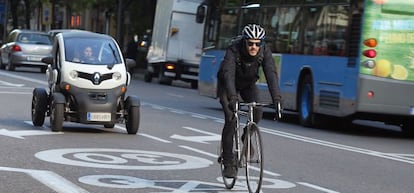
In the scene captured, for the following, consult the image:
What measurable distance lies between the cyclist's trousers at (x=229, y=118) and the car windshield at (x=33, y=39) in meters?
29.3

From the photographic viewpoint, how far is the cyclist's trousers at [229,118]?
9789mm

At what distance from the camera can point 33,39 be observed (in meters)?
38.7

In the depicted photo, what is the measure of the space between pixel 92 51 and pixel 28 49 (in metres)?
23.2

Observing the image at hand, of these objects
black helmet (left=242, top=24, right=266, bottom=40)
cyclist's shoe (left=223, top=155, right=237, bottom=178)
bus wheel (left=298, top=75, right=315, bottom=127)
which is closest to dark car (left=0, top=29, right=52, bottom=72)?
bus wheel (left=298, top=75, right=315, bottom=127)

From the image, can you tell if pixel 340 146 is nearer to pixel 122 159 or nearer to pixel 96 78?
pixel 96 78

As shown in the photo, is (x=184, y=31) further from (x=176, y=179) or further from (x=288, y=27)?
(x=176, y=179)

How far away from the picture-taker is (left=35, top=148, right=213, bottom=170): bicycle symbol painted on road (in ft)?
38.5

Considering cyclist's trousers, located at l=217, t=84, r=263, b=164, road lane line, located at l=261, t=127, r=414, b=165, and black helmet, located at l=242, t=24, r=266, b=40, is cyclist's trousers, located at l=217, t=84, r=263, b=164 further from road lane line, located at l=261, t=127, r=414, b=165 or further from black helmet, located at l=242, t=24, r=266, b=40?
road lane line, located at l=261, t=127, r=414, b=165

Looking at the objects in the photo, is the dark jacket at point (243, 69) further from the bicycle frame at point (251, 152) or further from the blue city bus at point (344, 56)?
the blue city bus at point (344, 56)

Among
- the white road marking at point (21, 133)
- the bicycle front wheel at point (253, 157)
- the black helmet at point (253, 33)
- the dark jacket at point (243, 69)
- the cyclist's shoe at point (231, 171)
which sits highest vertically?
the black helmet at point (253, 33)

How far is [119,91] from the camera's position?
15.4 meters

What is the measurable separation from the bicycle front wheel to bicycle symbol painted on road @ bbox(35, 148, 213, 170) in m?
2.24

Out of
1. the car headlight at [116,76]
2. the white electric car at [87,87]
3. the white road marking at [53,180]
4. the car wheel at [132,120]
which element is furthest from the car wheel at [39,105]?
the white road marking at [53,180]

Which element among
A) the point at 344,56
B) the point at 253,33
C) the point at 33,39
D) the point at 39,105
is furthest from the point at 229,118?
the point at 33,39
